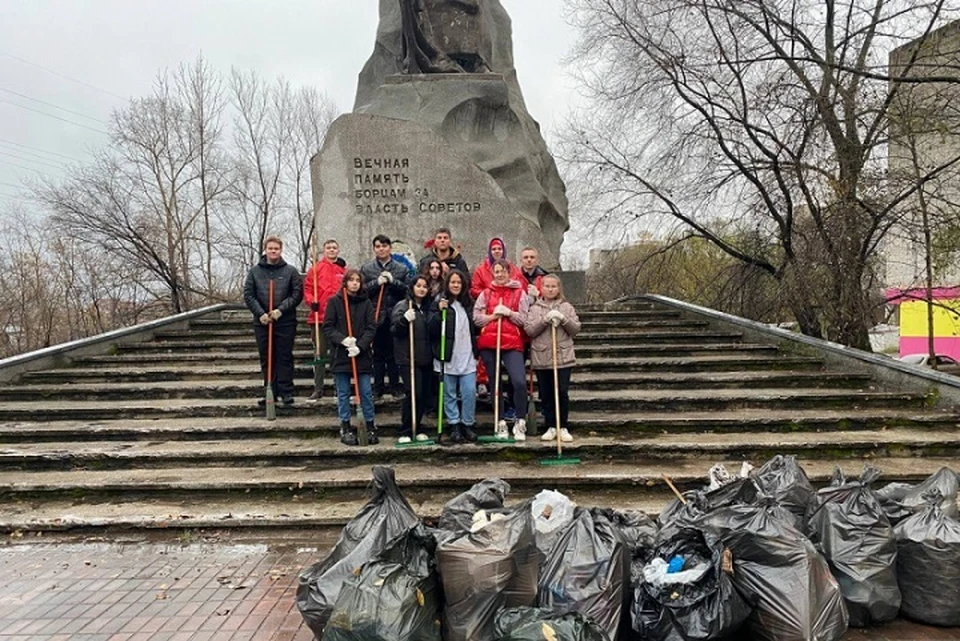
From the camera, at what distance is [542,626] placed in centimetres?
267

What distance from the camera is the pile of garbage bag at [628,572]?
2969mm

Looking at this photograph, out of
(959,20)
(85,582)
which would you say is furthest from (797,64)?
(85,582)

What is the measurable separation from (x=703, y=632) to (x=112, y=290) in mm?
26955

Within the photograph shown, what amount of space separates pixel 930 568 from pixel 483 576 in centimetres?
242

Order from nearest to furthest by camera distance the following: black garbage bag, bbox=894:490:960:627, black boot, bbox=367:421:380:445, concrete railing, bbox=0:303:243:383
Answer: black garbage bag, bbox=894:490:960:627 < black boot, bbox=367:421:380:445 < concrete railing, bbox=0:303:243:383

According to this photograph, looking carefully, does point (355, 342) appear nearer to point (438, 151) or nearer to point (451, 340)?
point (451, 340)

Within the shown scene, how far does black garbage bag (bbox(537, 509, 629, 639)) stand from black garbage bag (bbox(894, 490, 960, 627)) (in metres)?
1.61

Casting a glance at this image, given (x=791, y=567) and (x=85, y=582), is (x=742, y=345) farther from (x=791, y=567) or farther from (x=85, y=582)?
(x=85, y=582)

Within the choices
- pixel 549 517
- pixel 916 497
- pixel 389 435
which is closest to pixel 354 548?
pixel 549 517

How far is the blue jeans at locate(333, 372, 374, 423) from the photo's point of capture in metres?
6.16

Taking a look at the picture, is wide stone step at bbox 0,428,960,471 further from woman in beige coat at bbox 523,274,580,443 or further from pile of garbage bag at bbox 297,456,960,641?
pile of garbage bag at bbox 297,456,960,641

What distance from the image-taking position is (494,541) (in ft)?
10.4

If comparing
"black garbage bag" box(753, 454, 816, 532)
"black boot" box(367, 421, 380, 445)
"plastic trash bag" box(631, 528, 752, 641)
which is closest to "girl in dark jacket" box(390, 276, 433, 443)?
"black boot" box(367, 421, 380, 445)

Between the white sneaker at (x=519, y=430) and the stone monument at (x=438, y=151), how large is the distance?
16.1ft
